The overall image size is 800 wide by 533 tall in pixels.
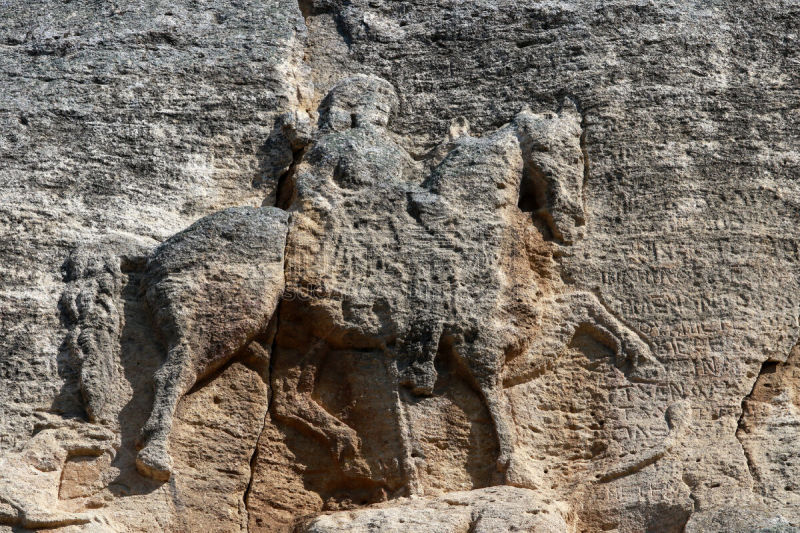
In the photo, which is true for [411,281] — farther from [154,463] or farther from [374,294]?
[154,463]

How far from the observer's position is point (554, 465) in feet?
22.8

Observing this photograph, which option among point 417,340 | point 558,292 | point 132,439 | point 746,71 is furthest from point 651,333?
point 132,439

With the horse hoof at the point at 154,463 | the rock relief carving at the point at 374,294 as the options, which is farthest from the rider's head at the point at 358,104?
the horse hoof at the point at 154,463

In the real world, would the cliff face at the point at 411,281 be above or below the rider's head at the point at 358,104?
below

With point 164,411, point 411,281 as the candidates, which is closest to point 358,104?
point 411,281

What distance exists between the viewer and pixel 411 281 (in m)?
7.17

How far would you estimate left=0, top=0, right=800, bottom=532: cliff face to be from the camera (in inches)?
268

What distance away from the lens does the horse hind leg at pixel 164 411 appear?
673 cm

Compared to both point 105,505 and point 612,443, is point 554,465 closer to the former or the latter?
point 612,443

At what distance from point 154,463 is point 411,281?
60.8 inches

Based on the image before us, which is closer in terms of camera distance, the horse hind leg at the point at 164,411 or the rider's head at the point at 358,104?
the horse hind leg at the point at 164,411

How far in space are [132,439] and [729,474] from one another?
284cm

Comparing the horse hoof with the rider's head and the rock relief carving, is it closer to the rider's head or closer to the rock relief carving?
the rock relief carving

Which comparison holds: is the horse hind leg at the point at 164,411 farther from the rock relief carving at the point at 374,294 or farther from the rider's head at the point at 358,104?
the rider's head at the point at 358,104
